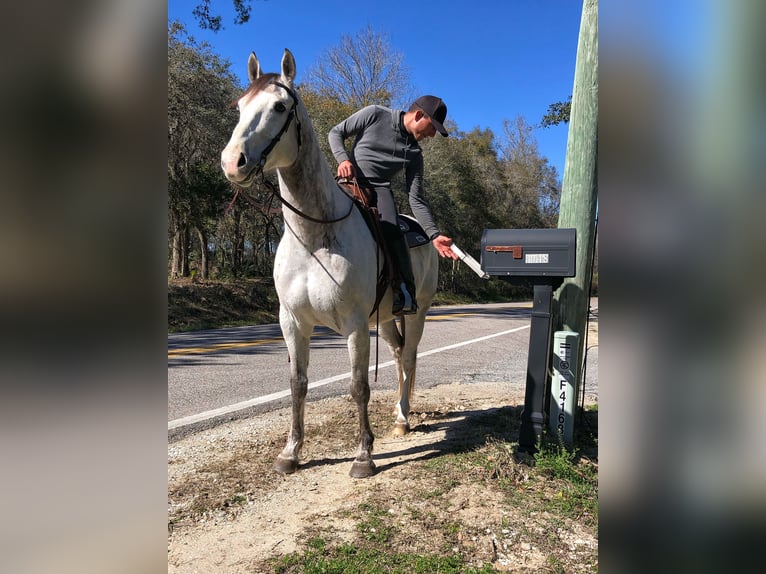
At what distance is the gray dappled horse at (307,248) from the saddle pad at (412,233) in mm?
745

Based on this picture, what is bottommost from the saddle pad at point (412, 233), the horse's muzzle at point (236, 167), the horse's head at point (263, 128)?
the saddle pad at point (412, 233)

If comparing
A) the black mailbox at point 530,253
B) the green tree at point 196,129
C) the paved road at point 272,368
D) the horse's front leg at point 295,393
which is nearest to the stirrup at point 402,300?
the black mailbox at point 530,253

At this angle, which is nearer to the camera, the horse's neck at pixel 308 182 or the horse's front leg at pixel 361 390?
the horse's neck at pixel 308 182

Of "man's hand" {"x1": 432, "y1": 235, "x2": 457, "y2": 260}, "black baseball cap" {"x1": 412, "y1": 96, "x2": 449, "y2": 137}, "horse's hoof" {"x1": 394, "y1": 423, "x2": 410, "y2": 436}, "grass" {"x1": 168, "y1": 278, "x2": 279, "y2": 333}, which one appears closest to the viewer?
"man's hand" {"x1": 432, "y1": 235, "x2": 457, "y2": 260}

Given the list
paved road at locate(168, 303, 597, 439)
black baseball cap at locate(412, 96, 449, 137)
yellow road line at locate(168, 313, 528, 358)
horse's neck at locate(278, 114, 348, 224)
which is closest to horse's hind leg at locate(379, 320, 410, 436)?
paved road at locate(168, 303, 597, 439)

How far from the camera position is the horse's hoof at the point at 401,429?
436cm

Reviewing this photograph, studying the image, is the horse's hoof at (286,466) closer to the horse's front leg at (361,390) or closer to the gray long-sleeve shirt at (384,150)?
the horse's front leg at (361,390)

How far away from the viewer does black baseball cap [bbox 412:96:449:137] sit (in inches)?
147

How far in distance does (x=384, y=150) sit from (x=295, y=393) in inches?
82.1

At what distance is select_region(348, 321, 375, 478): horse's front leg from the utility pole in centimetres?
173

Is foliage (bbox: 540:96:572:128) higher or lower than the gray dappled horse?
higher

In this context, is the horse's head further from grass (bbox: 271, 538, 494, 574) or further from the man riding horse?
grass (bbox: 271, 538, 494, 574)
